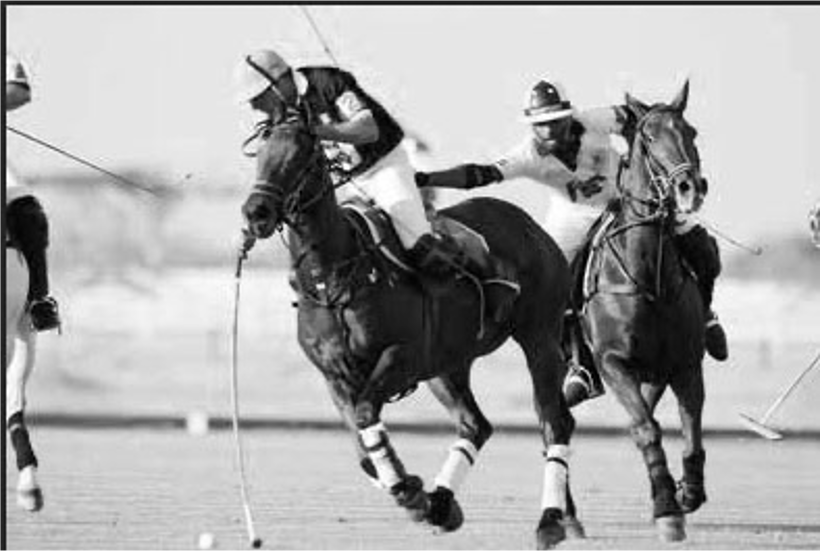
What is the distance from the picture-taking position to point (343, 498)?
1808 cm

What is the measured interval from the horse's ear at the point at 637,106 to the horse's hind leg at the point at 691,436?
1395 mm

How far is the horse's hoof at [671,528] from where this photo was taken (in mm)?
14688

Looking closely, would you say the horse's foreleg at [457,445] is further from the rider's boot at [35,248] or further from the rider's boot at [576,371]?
the rider's boot at [35,248]

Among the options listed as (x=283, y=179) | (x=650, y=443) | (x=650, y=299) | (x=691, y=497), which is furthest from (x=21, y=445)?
(x=691, y=497)

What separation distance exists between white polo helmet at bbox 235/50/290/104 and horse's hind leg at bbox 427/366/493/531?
216 centimetres

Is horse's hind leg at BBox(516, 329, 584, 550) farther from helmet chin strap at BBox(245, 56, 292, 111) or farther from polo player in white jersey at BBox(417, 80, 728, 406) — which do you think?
helmet chin strap at BBox(245, 56, 292, 111)

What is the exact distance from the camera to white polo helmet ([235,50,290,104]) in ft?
46.8

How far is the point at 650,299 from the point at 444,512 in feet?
6.27

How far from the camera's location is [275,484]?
19.5m

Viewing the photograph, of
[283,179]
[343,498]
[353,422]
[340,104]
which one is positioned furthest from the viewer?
[343,498]

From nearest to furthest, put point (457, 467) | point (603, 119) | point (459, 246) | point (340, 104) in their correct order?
point (340, 104) → point (457, 467) → point (459, 246) → point (603, 119)

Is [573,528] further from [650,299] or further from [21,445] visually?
[21,445]

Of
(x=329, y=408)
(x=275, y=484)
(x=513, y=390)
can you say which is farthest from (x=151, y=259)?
(x=275, y=484)

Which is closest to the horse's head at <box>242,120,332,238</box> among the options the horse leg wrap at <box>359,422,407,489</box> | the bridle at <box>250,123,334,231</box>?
the bridle at <box>250,123,334,231</box>
